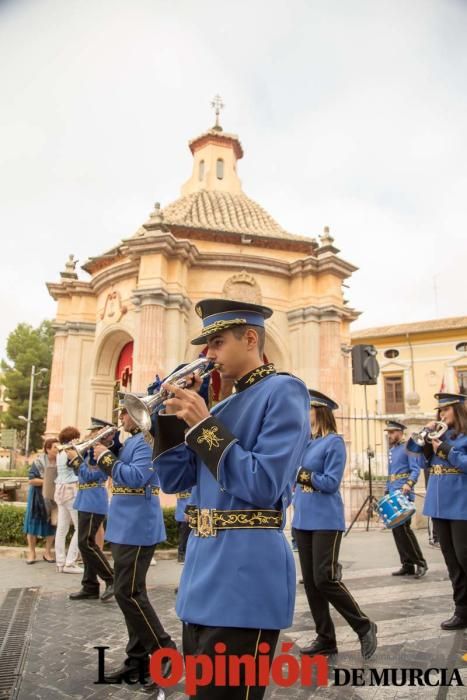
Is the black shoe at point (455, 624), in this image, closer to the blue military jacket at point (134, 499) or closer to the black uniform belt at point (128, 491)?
the blue military jacket at point (134, 499)

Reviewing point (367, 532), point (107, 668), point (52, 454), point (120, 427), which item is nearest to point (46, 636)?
point (107, 668)

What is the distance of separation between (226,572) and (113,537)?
2.81 m

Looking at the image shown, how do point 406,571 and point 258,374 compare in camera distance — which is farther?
point 406,571

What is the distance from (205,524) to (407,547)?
6752mm

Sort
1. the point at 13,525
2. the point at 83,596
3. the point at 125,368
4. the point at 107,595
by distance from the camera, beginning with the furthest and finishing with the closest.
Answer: the point at 125,368 → the point at 13,525 → the point at 83,596 → the point at 107,595

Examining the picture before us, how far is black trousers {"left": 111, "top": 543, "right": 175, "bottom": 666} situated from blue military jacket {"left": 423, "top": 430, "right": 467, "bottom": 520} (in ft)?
11.0

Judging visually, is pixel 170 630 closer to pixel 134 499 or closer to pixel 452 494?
pixel 134 499

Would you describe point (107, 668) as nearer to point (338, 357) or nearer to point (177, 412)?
point (177, 412)

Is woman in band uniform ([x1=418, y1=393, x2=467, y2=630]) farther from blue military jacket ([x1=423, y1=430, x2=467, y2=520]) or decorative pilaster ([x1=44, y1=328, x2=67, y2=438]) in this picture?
decorative pilaster ([x1=44, y1=328, x2=67, y2=438])

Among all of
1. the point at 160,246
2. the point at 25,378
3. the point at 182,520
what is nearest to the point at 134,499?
the point at 182,520

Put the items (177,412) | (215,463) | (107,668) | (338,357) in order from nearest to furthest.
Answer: (215,463) → (177,412) → (107,668) → (338,357)

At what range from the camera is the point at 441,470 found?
628 cm

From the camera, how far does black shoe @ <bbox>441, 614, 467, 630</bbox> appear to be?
5.40 meters

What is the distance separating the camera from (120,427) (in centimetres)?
542
